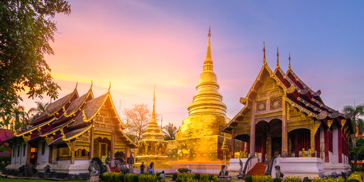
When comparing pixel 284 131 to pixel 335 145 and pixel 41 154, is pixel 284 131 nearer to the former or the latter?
pixel 335 145

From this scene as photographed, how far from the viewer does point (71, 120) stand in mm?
24000

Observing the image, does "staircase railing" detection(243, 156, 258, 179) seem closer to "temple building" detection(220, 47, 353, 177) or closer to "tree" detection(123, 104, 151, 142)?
"temple building" detection(220, 47, 353, 177)

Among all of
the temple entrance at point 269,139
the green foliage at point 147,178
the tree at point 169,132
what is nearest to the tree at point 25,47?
the green foliage at point 147,178

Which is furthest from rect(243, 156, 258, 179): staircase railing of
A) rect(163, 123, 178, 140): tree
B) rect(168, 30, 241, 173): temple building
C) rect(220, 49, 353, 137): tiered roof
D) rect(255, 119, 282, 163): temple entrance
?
rect(163, 123, 178, 140): tree

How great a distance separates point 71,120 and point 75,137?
3.17m

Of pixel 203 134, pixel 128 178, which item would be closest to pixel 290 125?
pixel 128 178

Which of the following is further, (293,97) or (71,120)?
(71,120)

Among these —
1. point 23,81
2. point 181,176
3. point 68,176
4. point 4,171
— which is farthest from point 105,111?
point 4,171

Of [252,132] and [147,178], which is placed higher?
[252,132]

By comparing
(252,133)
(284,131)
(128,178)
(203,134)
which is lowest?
(128,178)

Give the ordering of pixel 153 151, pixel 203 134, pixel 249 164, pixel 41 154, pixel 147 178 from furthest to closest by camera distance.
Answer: pixel 203 134 → pixel 153 151 → pixel 41 154 → pixel 249 164 → pixel 147 178

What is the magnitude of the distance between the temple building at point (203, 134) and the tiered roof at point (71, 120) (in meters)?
9.50

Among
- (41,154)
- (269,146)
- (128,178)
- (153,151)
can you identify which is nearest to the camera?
(128,178)

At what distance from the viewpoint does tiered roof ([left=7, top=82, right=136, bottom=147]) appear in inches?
886
